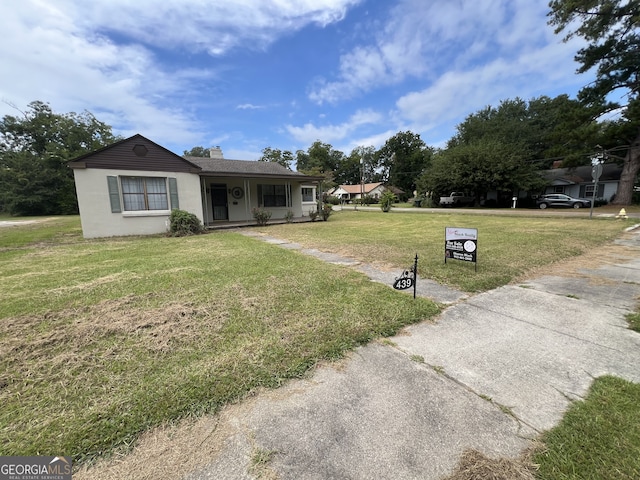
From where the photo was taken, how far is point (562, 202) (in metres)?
22.2

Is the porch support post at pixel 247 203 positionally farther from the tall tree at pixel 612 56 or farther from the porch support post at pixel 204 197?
the tall tree at pixel 612 56

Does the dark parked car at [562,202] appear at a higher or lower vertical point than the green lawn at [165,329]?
higher

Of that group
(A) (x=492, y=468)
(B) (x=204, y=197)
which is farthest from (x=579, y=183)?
(A) (x=492, y=468)

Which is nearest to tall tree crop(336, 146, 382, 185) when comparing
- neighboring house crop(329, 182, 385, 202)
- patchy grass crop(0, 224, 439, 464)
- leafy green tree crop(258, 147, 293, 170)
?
neighboring house crop(329, 182, 385, 202)

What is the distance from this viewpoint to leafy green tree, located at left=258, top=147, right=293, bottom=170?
145ft

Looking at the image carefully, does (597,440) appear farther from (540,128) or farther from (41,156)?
(540,128)

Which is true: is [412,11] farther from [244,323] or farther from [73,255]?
[73,255]

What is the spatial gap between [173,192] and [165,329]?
9.65 meters

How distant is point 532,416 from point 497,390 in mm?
264

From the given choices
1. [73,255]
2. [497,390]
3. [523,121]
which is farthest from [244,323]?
[523,121]

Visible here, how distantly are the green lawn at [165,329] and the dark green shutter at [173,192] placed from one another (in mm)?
4975

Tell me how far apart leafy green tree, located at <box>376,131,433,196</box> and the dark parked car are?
2923 centimetres

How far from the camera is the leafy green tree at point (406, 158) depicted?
5322 cm

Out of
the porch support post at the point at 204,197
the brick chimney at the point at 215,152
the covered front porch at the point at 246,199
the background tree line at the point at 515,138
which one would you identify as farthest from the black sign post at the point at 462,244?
the background tree line at the point at 515,138
